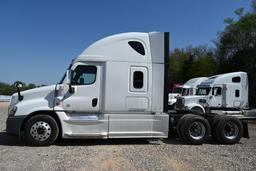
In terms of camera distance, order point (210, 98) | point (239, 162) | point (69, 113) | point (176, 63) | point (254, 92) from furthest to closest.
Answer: point (176, 63)
point (254, 92)
point (210, 98)
point (69, 113)
point (239, 162)

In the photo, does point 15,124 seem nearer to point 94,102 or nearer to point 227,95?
point 94,102

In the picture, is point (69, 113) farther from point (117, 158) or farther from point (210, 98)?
point (210, 98)

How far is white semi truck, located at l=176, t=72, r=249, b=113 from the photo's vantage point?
19.6 m

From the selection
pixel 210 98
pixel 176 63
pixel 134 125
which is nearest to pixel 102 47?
pixel 134 125

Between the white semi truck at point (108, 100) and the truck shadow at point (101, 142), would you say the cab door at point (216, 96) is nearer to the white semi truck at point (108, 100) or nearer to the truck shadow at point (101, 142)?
the truck shadow at point (101, 142)

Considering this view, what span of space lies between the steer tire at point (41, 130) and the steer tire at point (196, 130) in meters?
4.08

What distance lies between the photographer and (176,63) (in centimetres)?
5956

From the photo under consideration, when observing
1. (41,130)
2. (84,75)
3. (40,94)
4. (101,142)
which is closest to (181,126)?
(101,142)

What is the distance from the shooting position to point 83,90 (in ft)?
29.9

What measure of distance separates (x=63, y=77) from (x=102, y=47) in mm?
1525

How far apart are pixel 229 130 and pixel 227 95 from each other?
32.6ft

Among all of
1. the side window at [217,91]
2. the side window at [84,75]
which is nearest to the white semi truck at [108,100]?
the side window at [84,75]

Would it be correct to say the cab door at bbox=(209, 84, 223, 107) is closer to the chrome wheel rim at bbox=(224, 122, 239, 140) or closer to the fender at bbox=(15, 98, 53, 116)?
the chrome wheel rim at bbox=(224, 122, 239, 140)

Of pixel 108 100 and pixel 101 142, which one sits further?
pixel 101 142
